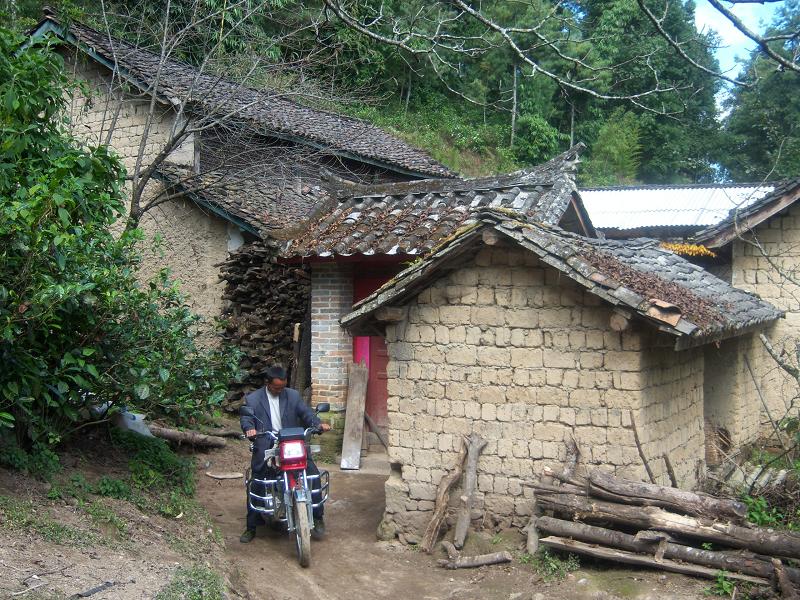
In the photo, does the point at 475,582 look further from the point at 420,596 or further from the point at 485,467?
the point at 485,467

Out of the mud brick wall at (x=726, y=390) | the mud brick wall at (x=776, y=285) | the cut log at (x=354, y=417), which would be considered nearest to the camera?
the mud brick wall at (x=726, y=390)

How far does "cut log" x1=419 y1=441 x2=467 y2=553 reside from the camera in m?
7.53

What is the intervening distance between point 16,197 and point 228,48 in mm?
11941

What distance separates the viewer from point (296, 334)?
12.5 metres

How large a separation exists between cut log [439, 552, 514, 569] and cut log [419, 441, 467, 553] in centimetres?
30

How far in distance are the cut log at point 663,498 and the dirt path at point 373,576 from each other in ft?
1.79

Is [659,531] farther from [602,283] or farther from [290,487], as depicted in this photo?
[290,487]

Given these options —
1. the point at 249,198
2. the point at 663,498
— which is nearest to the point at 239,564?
the point at 663,498


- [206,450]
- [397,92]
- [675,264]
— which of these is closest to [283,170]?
[206,450]

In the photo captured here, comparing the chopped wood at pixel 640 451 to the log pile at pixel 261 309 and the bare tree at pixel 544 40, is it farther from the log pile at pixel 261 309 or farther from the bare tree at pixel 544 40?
the log pile at pixel 261 309

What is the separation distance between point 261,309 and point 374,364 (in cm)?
223

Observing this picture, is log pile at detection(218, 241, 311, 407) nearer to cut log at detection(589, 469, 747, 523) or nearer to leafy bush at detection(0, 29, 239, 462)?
leafy bush at detection(0, 29, 239, 462)

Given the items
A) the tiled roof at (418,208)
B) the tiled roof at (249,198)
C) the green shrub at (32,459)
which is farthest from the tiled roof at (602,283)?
the tiled roof at (249,198)

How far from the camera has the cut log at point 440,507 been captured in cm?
753
